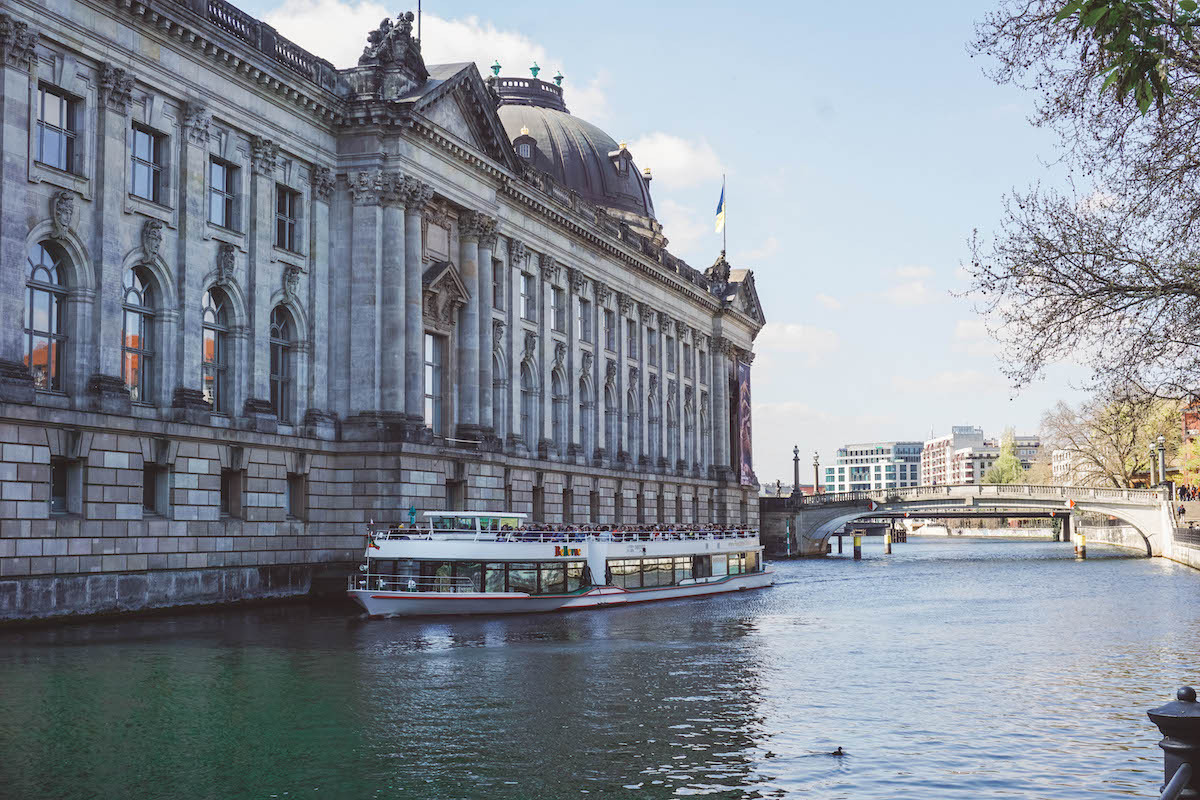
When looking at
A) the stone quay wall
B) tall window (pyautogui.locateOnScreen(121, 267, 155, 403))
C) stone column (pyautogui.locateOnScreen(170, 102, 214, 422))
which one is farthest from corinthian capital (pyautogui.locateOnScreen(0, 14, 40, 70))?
the stone quay wall

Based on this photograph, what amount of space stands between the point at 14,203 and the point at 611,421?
181 ft

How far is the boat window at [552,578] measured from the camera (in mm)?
53094

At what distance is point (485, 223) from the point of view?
68062 mm

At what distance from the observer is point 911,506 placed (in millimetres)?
136750

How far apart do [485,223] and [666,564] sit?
19.2 m

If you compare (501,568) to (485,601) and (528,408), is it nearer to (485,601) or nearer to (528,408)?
(485,601)

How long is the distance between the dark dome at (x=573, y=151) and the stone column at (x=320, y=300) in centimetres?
5405

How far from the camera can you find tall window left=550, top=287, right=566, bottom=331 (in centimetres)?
8350

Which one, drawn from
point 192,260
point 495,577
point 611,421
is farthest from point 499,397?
point 192,260

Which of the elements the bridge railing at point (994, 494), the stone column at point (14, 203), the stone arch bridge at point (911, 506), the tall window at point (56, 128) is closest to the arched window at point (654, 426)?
the bridge railing at point (994, 494)

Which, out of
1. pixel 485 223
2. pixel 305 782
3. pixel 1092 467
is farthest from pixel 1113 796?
pixel 1092 467

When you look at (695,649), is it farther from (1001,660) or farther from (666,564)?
(666,564)

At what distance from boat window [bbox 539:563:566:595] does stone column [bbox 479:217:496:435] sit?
15.3m

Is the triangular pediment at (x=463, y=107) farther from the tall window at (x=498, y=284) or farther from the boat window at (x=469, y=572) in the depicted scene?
the boat window at (x=469, y=572)
